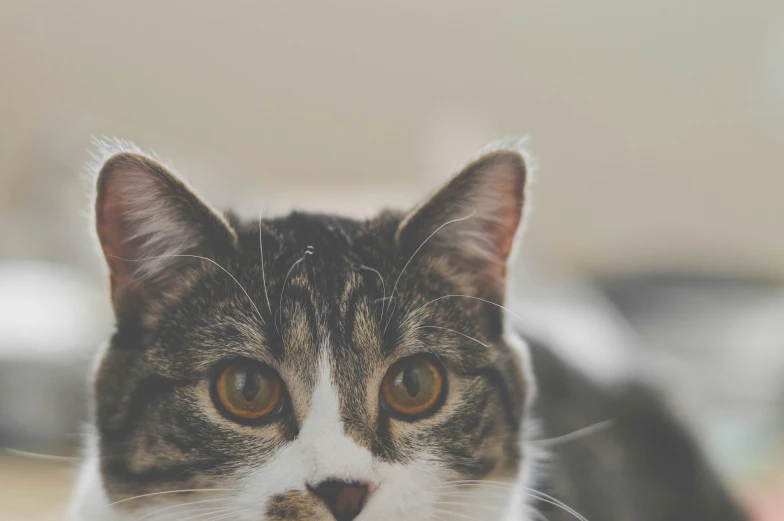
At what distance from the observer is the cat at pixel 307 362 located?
2.52ft

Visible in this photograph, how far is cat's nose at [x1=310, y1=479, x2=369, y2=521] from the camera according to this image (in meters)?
0.72

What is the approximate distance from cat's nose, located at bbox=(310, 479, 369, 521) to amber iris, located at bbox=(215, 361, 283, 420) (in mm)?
109

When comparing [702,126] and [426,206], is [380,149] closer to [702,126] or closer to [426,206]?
[702,126]

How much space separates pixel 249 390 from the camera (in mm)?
788

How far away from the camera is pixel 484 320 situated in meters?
0.96

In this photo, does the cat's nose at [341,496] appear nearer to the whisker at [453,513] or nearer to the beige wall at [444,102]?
A: the whisker at [453,513]

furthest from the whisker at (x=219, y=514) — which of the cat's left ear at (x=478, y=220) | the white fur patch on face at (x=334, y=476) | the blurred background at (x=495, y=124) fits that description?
the blurred background at (x=495, y=124)

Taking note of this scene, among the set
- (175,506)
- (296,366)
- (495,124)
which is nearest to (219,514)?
(175,506)

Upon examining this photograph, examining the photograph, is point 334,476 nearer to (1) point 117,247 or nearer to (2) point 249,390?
(2) point 249,390

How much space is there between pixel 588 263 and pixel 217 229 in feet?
7.83

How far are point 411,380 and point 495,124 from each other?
79.5 inches

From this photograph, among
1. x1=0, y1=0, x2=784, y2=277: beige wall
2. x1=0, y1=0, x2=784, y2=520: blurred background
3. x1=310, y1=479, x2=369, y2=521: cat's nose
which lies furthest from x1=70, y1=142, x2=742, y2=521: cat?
x1=0, y1=0, x2=784, y2=277: beige wall

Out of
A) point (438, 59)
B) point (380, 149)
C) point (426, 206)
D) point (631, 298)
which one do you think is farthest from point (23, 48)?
point (631, 298)

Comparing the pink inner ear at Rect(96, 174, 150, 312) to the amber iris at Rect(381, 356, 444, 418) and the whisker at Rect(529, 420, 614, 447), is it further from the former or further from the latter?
the whisker at Rect(529, 420, 614, 447)
